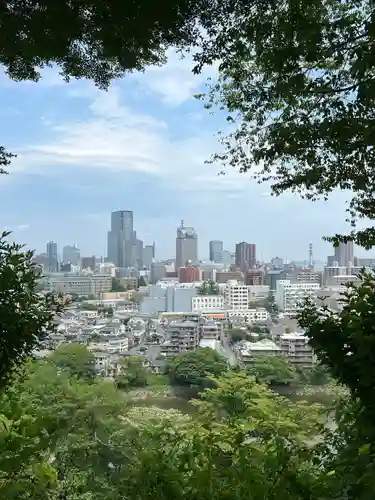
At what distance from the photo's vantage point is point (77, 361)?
2598mm

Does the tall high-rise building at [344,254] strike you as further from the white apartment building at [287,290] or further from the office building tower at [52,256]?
the office building tower at [52,256]

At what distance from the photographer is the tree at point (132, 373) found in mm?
2639

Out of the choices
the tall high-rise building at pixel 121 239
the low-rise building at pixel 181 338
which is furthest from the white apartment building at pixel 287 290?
the tall high-rise building at pixel 121 239

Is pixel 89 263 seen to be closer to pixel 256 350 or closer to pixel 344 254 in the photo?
pixel 256 350

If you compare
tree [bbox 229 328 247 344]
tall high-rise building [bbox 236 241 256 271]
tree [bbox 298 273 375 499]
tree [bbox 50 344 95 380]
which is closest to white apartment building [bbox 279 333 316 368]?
tree [bbox 229 328 247 344]

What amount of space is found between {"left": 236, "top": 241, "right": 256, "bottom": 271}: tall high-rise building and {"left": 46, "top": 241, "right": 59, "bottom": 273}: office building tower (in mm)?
1150

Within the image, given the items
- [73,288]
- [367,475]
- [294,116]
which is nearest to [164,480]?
[367,475]

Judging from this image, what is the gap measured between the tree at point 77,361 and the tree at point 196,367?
1.44ft

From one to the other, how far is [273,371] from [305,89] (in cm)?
152

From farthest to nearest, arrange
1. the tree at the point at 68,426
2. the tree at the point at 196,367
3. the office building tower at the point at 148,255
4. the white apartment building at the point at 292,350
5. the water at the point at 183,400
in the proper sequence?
1. the office building tower at the point at 148,255
2. the tree at the point at 196,367
3. the water at the point at 183,400
4. the white apartment building at the point at 292,350
5. the tree at the point at 68,426

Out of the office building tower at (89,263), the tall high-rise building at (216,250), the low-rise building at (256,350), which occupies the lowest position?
the low-rise building at (256,350)

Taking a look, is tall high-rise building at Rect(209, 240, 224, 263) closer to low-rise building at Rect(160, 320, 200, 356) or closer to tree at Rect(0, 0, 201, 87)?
low-rise building at Rect(160, 320, 200, 356)

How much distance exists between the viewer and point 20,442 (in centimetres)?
158

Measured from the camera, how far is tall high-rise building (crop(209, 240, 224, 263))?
3105mm
